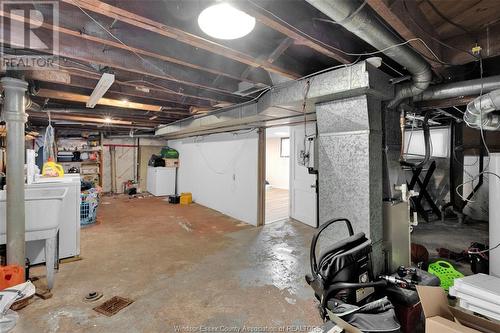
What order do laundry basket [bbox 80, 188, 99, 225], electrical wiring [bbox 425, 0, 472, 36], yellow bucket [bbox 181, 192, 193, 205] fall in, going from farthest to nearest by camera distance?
yellow bucket [bbox 181, 192, 193, 205] → laundry basket [bbox 80, 188, 99, 225] → electrical wiring [bbox 425, 0, 472, 36]

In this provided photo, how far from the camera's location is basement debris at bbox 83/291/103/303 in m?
2.26

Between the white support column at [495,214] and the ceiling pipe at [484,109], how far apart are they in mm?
394

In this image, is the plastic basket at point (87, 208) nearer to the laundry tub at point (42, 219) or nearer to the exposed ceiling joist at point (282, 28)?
the laundry tub at point (42, 219)

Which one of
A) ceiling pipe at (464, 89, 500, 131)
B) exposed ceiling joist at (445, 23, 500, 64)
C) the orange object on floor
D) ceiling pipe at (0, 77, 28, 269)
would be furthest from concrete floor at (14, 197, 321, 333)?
exposed ceiling joist at (445, 23, 500, 64)

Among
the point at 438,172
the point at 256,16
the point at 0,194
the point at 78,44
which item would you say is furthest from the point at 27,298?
the point at 438,172

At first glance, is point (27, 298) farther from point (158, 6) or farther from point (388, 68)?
point (388, 68)

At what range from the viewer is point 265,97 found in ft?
9.66

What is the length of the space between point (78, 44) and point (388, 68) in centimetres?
266

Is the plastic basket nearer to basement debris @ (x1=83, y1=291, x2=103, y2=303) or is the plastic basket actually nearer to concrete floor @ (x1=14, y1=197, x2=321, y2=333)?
concrete floor @ (x1=14, y1=197, x2=321, y2=333)

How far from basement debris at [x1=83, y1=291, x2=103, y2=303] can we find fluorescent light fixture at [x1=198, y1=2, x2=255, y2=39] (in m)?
2.47

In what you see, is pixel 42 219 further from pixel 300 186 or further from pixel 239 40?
pixel 300 186

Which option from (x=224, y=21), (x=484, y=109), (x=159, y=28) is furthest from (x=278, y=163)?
(x=224, y=21)

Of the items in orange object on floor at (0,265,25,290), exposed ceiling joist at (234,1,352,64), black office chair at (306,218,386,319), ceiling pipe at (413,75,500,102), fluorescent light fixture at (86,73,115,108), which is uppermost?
fluorescent light fixture at (86,73,115,108)

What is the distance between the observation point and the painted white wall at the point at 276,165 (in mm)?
9794
